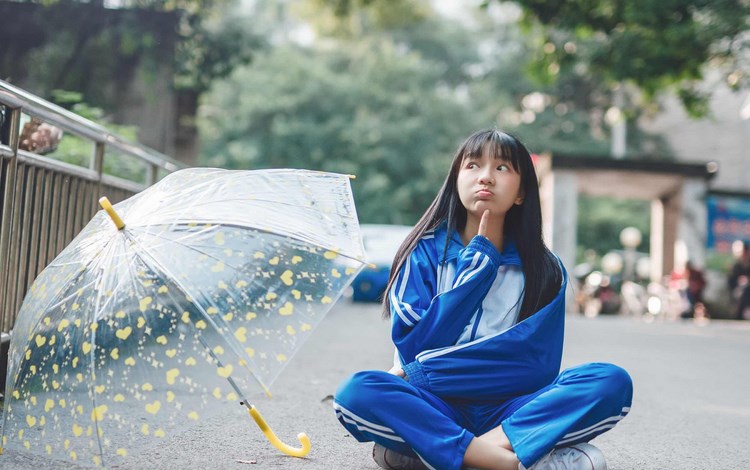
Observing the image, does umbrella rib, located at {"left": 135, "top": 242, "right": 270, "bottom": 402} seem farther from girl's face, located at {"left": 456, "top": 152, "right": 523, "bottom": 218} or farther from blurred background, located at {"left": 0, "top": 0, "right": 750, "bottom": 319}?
blurred background, located at {"left": 0, "top": 0, "right": 750, "bottom": 319}

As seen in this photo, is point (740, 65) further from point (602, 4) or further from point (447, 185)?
point (447, 185)

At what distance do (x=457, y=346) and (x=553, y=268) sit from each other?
50 cm

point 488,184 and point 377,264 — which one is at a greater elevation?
point 488,184

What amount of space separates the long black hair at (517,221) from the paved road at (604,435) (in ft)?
2.71

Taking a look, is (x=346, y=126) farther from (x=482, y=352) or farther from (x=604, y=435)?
(x=482, y=352)

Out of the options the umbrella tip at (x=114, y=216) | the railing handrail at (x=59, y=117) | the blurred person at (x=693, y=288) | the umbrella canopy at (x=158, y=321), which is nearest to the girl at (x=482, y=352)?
the umbrella canopy at (x=158, y=321)

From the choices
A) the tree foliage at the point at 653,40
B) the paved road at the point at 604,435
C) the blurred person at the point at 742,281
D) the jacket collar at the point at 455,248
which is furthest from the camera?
the blurred person at the point at 742,281

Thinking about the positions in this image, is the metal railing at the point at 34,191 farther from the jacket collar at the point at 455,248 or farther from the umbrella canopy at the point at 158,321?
the jacket collar at the point at 455,248

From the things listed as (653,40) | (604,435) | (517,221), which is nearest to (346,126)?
(653,40)

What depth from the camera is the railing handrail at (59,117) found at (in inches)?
151

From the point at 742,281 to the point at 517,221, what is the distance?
16.0 m

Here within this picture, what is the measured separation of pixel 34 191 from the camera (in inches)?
174

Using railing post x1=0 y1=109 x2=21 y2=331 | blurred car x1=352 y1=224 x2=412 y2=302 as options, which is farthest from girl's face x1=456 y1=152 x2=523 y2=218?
blurred car x1=352 y1=224 x2=412 y2=302

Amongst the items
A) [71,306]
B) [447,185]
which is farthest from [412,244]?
[71,306]
